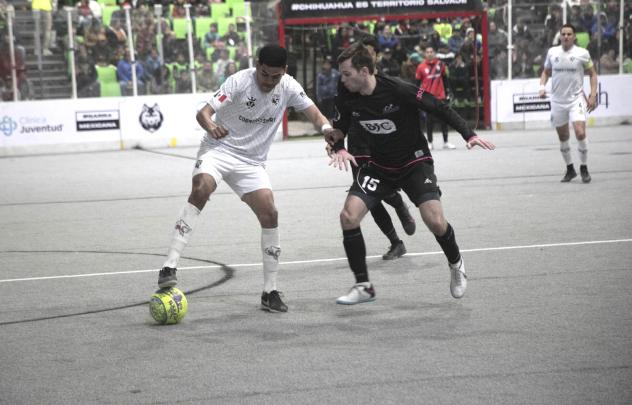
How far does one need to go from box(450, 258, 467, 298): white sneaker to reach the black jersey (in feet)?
2.75

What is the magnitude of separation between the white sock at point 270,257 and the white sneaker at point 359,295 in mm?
504

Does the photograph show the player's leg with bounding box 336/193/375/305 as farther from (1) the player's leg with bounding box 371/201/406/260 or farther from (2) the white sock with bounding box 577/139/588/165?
(2) the white sock with bounding box 577/139/588/165

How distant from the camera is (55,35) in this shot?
25.1 metres

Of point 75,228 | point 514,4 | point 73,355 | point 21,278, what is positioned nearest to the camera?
point 73,355

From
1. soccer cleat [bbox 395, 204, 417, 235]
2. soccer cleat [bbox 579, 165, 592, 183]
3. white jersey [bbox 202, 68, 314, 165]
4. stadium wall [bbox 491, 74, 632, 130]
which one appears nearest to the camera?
white jersey [bbox 202, 68, 314, 165]

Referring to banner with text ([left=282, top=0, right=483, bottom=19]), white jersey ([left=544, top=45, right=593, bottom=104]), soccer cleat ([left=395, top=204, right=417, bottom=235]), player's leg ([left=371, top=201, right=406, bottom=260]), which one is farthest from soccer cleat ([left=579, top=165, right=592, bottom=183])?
banner with text ([left=282, top=0, right=483, bottom=19])

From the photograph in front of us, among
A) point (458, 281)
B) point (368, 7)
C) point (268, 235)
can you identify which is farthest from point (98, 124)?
point (458, 281)

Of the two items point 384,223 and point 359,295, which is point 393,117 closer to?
point 359,295

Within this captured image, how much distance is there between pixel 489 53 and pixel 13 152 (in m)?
12.5

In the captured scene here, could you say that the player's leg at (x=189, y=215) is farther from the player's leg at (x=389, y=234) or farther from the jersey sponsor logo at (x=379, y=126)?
the player's leg at (x=389, y=234)

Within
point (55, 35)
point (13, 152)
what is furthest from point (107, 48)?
point (13, 152)

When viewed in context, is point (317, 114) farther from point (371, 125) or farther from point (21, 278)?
point (21, 278)

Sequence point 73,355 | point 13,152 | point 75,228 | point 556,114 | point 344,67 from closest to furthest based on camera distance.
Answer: point 73,355
point 344,67
point 75,228
point 556,114
point 13,152

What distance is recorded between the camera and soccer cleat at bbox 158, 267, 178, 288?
6961 mm
